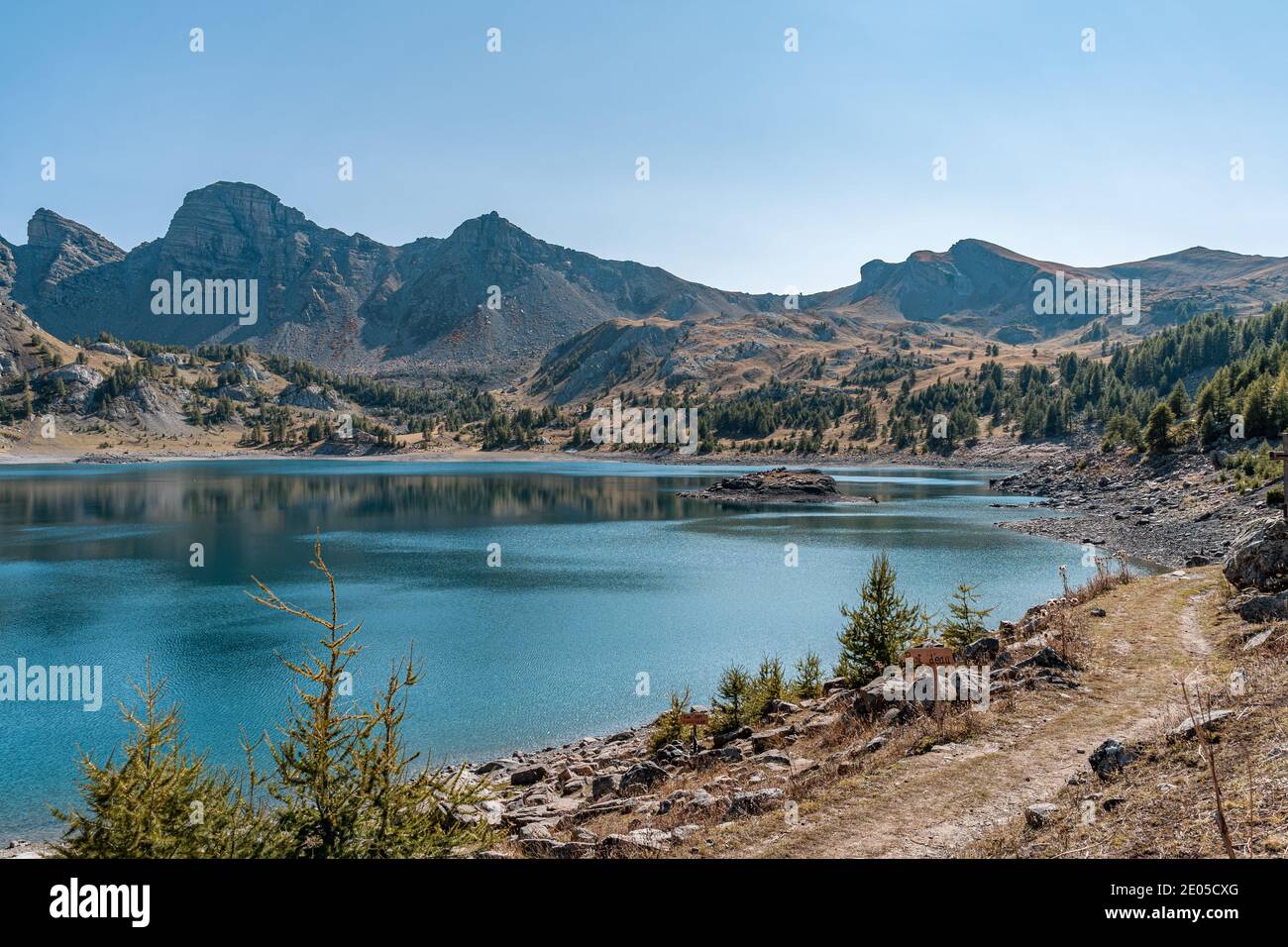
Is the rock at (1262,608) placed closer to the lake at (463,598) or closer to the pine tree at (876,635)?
the pine tree at (876,635)

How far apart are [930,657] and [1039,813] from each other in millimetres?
10666

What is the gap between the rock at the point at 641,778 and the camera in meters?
20.9

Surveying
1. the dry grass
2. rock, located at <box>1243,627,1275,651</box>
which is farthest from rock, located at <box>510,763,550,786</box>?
rock, located at <box>1243,627,1275,651</box>

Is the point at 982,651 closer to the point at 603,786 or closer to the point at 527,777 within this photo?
the point at 603,786

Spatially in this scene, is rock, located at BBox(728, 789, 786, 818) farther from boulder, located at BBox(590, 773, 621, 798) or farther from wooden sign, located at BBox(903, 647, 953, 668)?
wooden sign, located at BBox(903, 647, 953, 668)

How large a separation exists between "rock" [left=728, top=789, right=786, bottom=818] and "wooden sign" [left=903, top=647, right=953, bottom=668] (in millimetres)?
8359

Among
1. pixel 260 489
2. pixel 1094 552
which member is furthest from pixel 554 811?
pixel 260 489

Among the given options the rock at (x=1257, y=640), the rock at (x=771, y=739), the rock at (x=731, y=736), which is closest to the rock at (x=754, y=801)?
the rock at (x=771, y=739)

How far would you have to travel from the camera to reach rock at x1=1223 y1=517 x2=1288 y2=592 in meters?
25.0

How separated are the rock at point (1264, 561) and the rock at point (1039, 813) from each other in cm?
1826
